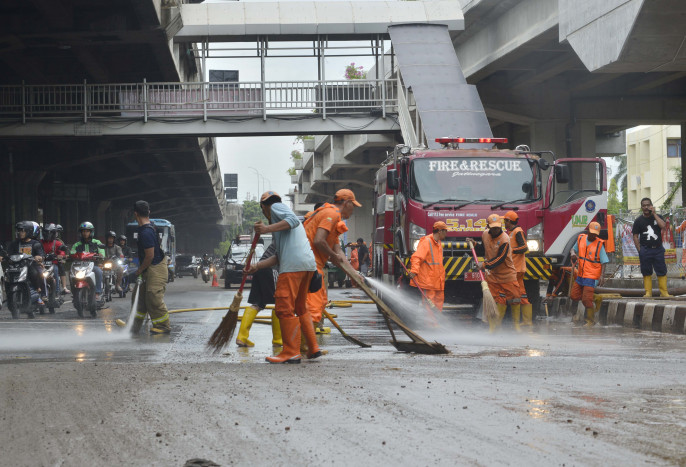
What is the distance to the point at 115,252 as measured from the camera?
22844 mm

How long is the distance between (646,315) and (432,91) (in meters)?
12.9

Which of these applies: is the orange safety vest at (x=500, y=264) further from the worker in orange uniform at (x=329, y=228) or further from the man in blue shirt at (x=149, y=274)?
the man in blue shirt at (x=149, y=274)

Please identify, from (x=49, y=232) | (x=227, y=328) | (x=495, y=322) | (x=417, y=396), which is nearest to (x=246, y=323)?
(x=227, y=328)

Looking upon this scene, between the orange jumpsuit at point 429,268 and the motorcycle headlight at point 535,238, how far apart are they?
2275 mm

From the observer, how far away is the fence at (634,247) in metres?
24.8

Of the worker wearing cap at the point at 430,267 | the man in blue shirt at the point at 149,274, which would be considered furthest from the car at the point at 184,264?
the man in blue shirt at the point at 149,274

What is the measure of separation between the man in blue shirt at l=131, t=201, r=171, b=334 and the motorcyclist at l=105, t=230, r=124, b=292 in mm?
10154

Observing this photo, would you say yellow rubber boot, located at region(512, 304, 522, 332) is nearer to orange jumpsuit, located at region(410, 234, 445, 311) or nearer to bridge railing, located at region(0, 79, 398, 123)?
orange jumpsuit, located at region(410, 234, 445, 311)

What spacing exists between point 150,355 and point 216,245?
408 feet

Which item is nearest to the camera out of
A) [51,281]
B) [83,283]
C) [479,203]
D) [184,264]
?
[479,203]

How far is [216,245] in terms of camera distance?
437ft

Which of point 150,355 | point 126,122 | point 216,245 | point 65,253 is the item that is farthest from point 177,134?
point 216,245

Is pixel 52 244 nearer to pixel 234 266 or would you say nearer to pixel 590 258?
pixel 590 258

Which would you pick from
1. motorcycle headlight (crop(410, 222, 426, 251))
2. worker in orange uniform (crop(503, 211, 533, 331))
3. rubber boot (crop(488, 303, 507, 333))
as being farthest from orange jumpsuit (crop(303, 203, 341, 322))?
motorcycle headlight (crop(410, 222, 426, 251))
